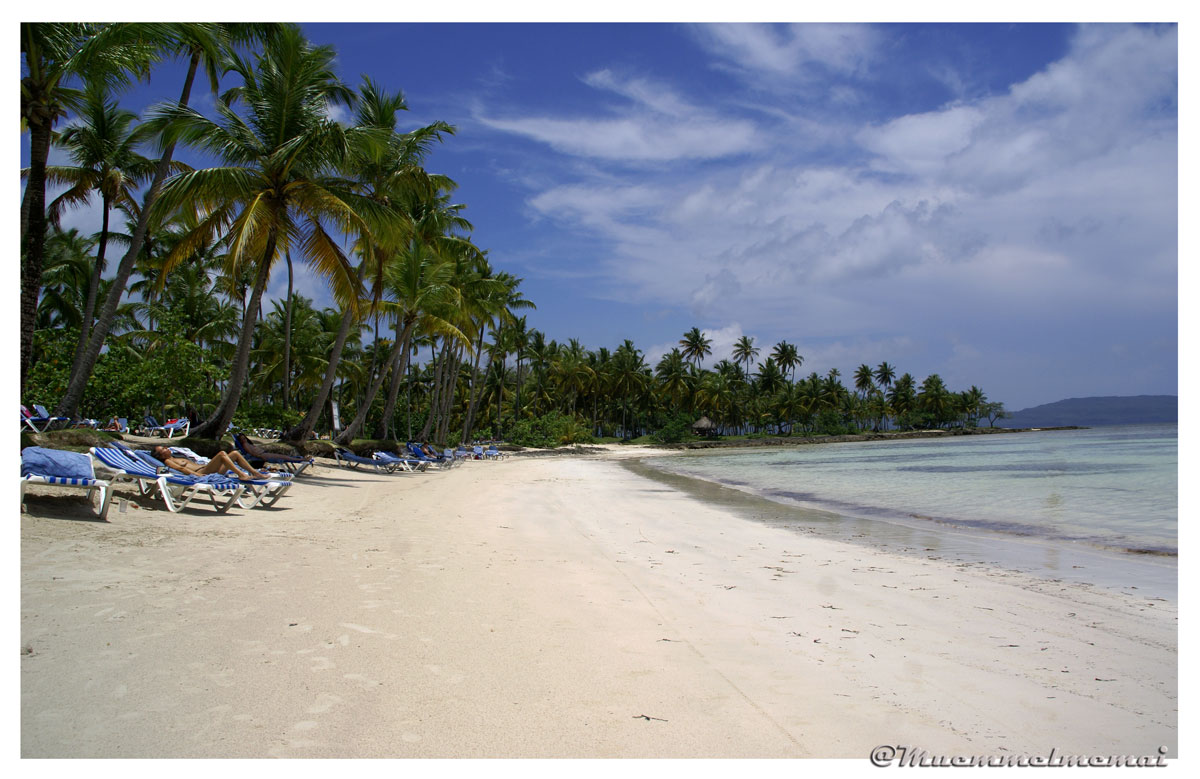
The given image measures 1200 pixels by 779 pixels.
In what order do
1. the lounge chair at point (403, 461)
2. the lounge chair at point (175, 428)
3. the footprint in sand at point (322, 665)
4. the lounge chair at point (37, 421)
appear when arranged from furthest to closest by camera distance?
the lounge chair at point (175, 428) → the lounge chair at point (403, 461) → the lounge chair at point (37, 421) → the footprint in sand at point (322, 665)

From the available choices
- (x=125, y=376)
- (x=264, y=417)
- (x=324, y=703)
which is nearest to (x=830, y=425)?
(x=264, y=417)

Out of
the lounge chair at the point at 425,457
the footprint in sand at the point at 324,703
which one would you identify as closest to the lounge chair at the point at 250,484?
the footprint in sand at the point at 324,703

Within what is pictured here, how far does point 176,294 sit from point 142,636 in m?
30.3

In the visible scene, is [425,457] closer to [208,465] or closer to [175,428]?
[175,428]

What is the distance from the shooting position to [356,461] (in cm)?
1773

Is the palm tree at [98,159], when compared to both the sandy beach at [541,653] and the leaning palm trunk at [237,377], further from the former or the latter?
the sandy beach at [541,653]

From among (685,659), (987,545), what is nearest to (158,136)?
(685,659)

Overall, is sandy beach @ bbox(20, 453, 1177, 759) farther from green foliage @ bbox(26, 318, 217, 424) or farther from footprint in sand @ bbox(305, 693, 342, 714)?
green foliage @ bbox(26, 318, 217, 424)

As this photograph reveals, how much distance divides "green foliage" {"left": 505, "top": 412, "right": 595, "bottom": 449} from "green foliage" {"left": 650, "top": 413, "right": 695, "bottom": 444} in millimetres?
17548

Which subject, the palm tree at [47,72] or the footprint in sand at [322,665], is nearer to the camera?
the footprint in sand at [322,665]

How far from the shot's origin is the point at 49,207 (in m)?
18.4

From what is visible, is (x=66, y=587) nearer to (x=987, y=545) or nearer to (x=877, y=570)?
(x=877, y=570)

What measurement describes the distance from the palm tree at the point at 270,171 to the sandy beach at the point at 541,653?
8212 mm

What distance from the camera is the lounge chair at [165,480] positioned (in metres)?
7.50
